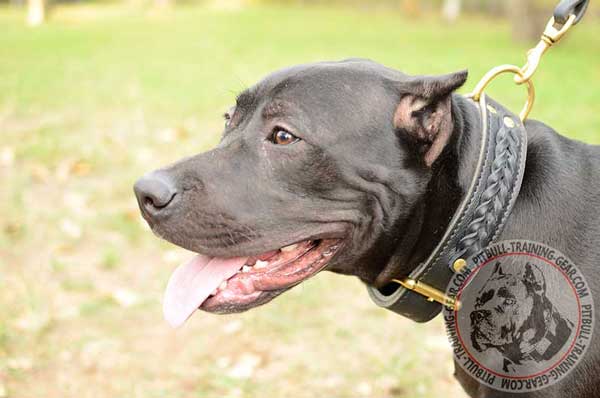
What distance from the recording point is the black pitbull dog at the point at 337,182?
8.39ft

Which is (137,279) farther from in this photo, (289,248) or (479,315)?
(479,315)

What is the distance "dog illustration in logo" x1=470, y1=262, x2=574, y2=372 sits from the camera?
239 centimetres

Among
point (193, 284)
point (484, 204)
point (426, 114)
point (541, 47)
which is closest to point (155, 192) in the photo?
point (193, 284)

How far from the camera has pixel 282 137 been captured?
8.79ft

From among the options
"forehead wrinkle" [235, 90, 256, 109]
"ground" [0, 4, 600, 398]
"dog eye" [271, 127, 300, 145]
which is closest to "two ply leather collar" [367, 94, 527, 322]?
"dog eye" [271, 127, 300, 145]

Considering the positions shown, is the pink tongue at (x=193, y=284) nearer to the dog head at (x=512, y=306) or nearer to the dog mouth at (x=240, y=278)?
the dog mouth at (x=240, y=278)

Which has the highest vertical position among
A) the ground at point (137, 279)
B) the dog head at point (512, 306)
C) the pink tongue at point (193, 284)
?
the dog head at point (512, 306)

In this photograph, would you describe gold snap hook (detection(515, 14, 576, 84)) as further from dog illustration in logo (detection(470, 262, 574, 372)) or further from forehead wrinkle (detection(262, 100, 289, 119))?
forehead wrinkle (detection(262, 100, 289, 119))

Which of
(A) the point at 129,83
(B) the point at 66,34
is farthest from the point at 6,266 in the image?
(B) the point at 66,34

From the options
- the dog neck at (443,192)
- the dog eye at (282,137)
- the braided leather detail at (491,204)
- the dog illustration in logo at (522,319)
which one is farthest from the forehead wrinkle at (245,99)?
the dog illustration in logo at (522,319)

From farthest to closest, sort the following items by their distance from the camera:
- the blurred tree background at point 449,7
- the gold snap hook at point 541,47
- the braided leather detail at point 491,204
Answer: the blurred tree background at point 449,7, the gold snap hook at point 541,47, the braided leather detail at point 491,204

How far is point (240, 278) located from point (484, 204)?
1045mm

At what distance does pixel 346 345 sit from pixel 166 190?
6.95ft

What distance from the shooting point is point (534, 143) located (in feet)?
8.61
